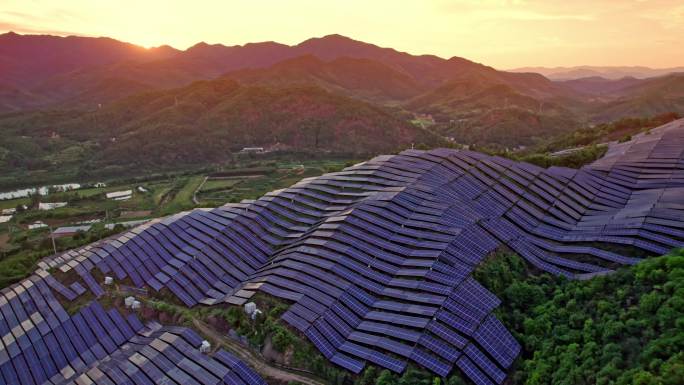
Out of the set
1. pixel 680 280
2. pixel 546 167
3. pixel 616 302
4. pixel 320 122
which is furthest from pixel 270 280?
pixel 320 122

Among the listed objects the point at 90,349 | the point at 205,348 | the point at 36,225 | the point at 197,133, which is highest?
the point at 205,348

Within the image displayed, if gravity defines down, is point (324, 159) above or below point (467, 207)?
below

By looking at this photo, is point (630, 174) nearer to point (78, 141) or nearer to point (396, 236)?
point (396, 236)

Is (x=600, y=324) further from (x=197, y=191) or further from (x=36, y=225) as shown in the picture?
(x=36, y=225)

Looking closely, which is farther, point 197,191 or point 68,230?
point 197,191

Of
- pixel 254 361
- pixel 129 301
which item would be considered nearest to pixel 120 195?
pixel 129 301

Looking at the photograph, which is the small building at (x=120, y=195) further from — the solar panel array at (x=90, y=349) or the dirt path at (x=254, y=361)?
the dirt path at (x=254, y=361)

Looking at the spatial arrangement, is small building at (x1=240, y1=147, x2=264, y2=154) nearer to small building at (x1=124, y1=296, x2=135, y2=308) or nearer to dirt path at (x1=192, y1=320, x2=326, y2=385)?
small building at (x1=124, y1=296, x2=135, y2=308)
